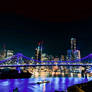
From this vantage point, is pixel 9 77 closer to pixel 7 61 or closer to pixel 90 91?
pixel 7 61

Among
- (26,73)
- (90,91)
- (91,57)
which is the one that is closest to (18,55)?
(26,73)

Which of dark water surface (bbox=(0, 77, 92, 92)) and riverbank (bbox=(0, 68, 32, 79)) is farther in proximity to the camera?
riverbank (bbox=(0, 68, 32, 79))

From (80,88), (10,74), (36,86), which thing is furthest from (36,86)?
(10,74)

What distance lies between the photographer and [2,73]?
53.9 m

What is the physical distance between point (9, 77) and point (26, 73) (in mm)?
7639

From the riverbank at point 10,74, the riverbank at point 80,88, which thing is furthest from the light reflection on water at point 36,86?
the riverbank at point 10,74

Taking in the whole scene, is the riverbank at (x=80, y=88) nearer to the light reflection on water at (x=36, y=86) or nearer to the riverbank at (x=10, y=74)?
the light reflection on water at (x=36, y=86)

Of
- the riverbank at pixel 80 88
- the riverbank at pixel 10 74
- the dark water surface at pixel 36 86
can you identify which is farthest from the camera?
the riverbank at pixel 10 74

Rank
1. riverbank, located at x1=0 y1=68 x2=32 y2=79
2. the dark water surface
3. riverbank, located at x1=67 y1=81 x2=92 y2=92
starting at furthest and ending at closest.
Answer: riverbank, located at x1=0 y1=68 x2=32 y2=79, the dark water surface, riverbank, located at x1=67 y1=81 x2=92 y2=92

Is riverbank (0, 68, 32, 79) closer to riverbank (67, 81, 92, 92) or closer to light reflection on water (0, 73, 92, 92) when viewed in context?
→ light reflection on water (0, 73, 92, 92)

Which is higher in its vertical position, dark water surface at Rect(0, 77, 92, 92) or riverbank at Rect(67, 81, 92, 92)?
riverbank at Rect(67, 81, 92, 92)

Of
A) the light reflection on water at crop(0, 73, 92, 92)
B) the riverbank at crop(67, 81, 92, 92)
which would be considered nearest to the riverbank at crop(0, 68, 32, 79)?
the light reflection on water at crop(0, 73, 92, 92)

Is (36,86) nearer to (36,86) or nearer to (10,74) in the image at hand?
(36,86)

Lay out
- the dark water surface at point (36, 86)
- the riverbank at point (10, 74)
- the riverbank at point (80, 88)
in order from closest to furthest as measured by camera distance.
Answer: the riverbank at point (80, 88) → the dark water surface at point (36, 86) → the riverbank at point (10, 74)
